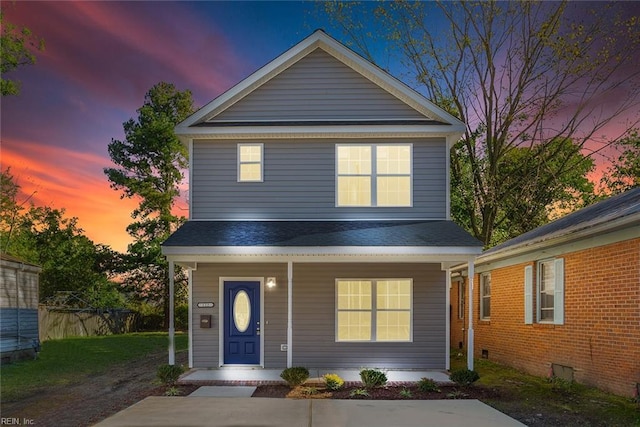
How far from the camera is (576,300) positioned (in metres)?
11.2

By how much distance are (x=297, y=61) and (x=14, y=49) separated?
45.4 feet

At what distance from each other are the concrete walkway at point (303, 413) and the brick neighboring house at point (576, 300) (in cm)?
269

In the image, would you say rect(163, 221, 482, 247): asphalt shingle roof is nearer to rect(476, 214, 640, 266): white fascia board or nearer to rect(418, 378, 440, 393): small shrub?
rect(476, 214, 640, 266): white fascia board

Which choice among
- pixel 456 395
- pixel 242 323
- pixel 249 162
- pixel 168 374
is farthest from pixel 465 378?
pixel 249 162

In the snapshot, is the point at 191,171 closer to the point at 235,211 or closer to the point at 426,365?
the point at 235,211

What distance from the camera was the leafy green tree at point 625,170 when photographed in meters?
26.1

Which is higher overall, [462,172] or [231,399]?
[462,172]

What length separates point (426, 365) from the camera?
513 inches

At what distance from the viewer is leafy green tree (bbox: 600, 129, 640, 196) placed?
85.6 ft

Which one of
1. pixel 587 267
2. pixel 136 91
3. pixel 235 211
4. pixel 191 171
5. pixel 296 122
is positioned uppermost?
pixel 136 91

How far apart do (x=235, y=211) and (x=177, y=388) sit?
4.58 m

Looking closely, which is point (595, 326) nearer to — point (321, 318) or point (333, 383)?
point (333, 383)

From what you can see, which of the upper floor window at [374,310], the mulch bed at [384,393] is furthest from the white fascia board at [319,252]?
the mulch bed at [384,393]

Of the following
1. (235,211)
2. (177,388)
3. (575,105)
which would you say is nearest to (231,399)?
(177,388)
